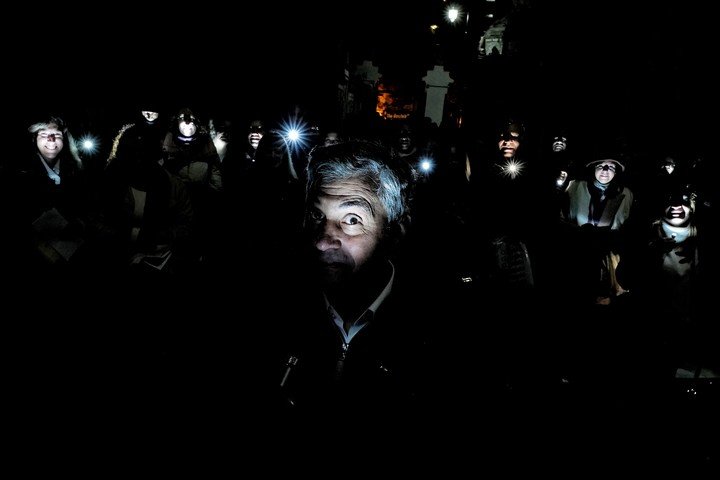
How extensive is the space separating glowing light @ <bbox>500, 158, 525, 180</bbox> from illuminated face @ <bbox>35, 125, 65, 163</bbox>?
259 inches

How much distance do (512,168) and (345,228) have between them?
19.2 ft

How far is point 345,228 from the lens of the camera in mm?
1913

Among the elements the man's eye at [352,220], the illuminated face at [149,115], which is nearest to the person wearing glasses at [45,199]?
the illuminated face at [149,115]

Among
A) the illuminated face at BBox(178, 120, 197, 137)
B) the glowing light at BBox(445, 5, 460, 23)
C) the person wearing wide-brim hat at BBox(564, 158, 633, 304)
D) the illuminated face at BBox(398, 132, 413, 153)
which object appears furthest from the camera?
the glowing light at BBox(445, 5, 460, 23)

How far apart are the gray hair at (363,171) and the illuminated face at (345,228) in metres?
0.05

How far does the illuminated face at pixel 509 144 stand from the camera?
7.24 meters

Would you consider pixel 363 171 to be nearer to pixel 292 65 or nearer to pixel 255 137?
pixel 255 137

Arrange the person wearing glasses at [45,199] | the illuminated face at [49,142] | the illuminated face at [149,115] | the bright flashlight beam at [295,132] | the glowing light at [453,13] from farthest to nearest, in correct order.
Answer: the glowing light at [453,13] < the bright flashlight beam at [295,132] < the illuminated face at [149,115] < the illuminated face at [49,142] < the person wearing glasses at [45,199]

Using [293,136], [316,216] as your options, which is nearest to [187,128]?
[293,136]

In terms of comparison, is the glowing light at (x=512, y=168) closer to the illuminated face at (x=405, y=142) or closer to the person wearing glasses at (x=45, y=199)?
the illuminated face at (x=405, y=142)

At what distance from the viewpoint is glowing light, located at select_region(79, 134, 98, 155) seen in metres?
7.70

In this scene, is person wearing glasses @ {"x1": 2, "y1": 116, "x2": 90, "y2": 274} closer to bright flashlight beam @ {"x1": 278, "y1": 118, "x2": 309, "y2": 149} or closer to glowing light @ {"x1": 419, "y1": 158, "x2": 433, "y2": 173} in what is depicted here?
bright flashlight beam @ {"x1": 278, "y1": 118, "x2": 309, "y2": 149}

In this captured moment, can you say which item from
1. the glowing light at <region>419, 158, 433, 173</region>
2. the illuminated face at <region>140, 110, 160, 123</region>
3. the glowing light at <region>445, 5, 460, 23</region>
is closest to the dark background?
the illuminated face at <region>140, 110, 160, 123</region>

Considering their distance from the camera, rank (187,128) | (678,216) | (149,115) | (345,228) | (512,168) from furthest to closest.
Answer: (149,115)
(187,128)
(512,168)
(678,216)
(345,228)
